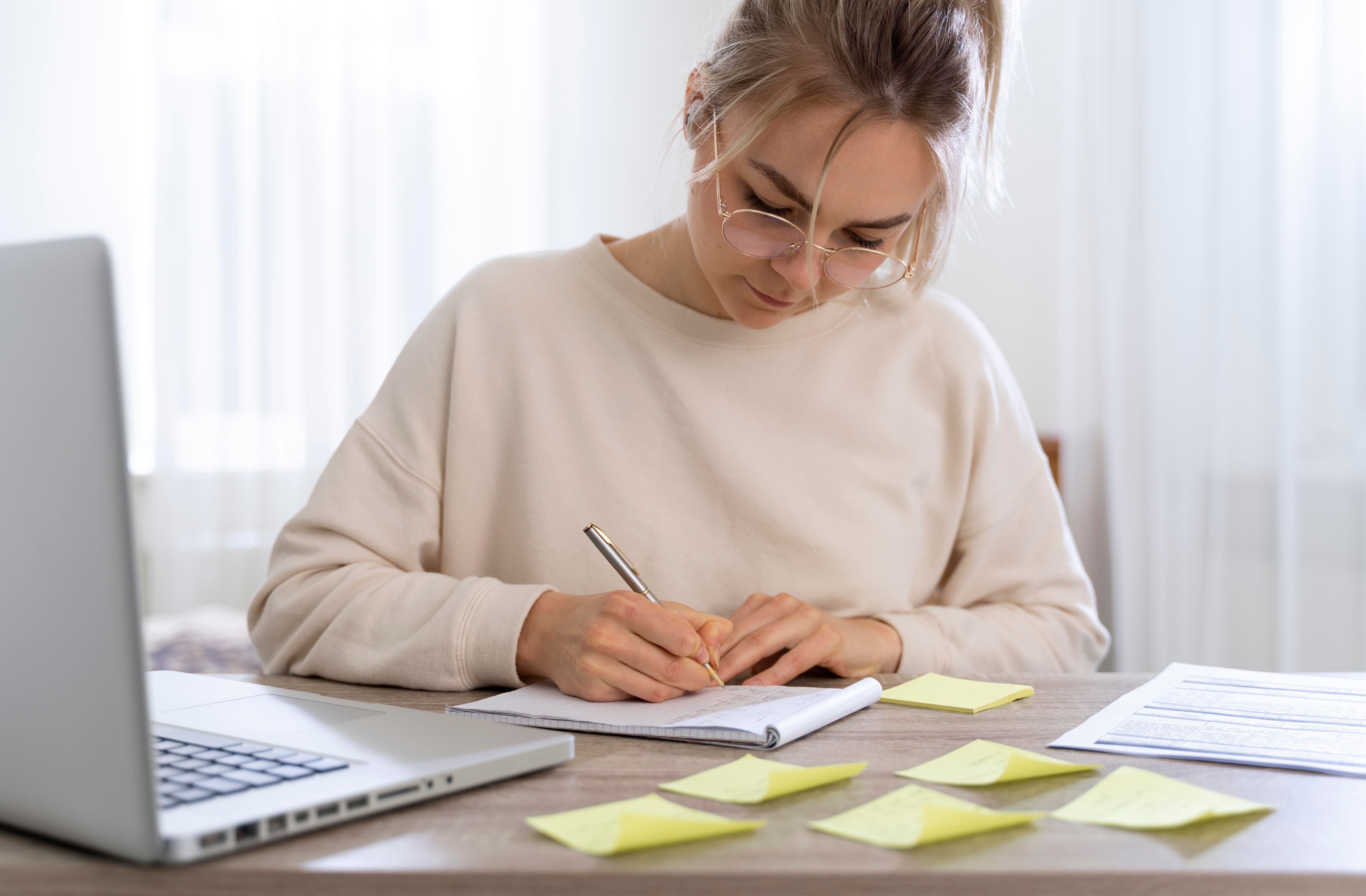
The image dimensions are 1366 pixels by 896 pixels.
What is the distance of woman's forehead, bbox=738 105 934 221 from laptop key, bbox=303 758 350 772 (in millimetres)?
635

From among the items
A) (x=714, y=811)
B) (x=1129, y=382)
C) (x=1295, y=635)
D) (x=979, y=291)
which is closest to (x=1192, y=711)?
(x=714, y=811)

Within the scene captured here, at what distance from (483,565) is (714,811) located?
71cm

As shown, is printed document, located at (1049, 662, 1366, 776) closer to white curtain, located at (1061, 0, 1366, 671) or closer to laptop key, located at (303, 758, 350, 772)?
laptop key, located at (303, 758, 350, 772)

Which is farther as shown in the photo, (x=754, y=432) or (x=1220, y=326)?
(x=1220, y=326)

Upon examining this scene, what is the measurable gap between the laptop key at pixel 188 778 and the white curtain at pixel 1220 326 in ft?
7.17

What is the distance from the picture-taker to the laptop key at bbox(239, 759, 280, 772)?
59 cm

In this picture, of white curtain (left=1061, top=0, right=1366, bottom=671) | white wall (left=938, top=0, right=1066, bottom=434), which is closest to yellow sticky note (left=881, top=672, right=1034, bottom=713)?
white curtain (left=1061, top=0, right=1366, bottom=671)

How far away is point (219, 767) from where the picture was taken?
59 cm

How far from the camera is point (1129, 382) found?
254 centimetres

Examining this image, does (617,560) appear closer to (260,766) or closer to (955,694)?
(955,694)

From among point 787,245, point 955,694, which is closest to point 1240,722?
point 955,694

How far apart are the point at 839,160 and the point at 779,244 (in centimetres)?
10

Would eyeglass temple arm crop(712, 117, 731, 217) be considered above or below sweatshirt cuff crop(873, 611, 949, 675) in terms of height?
above

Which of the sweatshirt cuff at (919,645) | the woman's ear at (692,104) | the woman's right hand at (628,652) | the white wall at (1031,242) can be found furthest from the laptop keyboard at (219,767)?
the white wall at (1031,242)
